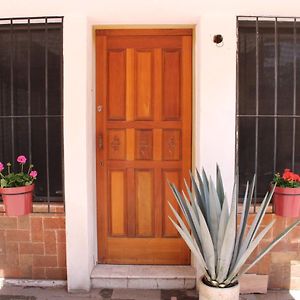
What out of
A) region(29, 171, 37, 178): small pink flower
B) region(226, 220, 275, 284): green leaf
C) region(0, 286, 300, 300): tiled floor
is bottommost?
region(0, 286, 300, 300): tiled floor

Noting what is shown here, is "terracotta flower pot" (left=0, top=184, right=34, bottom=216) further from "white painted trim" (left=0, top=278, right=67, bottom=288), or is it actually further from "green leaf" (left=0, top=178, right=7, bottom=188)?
"white painted trim" (left=0, top=278, right=67, bottom=288)

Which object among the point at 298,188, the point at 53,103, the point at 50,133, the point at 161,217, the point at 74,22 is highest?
the point at 74,22

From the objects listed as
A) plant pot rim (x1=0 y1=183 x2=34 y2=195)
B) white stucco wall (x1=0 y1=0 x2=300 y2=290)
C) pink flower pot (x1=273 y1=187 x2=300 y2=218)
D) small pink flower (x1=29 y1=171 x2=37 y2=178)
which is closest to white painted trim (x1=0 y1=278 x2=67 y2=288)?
white stucco wall (x1=0 y1=0 x2=300 y2=290)

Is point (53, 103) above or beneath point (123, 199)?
above

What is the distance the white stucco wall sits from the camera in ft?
11.8

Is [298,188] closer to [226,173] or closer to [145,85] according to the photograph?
[226,173]

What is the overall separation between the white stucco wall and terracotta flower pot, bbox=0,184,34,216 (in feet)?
1.21

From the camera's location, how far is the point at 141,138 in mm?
4012

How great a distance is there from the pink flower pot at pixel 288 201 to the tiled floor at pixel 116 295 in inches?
30.5

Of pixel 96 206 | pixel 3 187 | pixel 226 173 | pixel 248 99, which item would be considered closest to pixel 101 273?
pixel 96 206

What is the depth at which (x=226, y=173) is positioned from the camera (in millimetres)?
3715

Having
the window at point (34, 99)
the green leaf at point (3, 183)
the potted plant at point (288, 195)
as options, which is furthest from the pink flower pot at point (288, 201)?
the green leaf at point (3, 183)

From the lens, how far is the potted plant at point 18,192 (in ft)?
11.9

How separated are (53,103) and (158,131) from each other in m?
1.04
